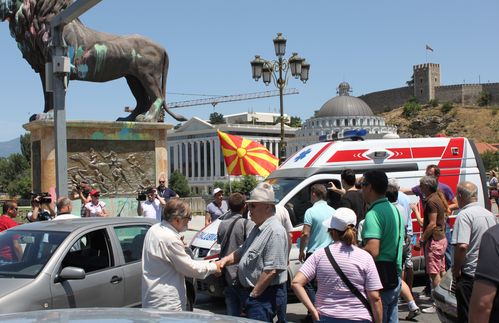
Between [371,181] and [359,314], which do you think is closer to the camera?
[359,314]

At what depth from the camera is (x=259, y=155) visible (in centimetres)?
1616

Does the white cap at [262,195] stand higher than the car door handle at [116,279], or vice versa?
the white cap at [262,195]

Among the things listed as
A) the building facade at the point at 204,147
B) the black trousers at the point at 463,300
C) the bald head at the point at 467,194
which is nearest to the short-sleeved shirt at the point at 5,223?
the bald head at the point at 467,194

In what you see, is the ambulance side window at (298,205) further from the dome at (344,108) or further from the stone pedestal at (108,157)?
the dome at (344,108)

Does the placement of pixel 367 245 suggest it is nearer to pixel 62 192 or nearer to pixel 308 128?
pixel 62 192

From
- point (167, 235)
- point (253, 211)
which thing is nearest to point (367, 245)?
point (253, 211)

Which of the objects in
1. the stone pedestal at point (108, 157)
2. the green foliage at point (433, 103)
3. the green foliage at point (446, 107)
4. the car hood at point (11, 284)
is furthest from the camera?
the green foliage at point (433, 103)

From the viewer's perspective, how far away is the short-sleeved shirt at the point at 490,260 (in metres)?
3.52

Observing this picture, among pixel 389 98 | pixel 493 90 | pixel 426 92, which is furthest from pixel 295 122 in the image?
pixel 493 90

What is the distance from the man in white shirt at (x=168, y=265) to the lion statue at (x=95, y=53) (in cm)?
900

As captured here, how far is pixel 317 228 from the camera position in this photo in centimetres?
800

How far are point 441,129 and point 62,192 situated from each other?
497ft

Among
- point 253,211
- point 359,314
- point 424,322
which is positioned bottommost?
point 424,322

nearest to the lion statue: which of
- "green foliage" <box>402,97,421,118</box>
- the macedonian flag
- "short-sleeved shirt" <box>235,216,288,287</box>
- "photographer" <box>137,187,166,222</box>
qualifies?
the macedonian flag
